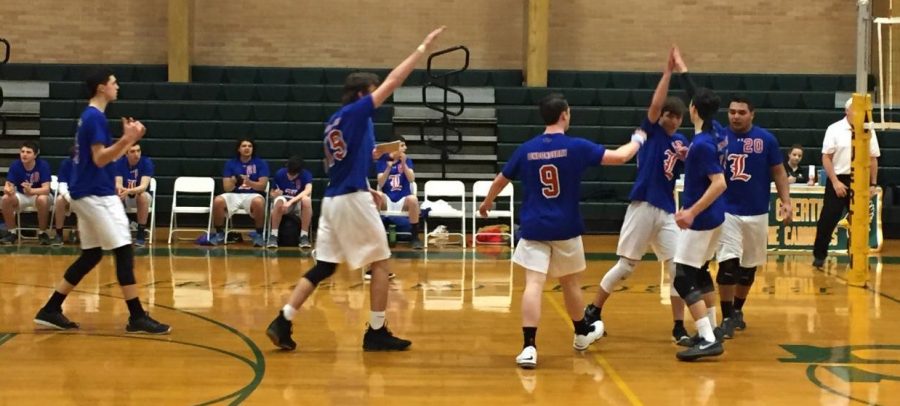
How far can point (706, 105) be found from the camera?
21.4 ft

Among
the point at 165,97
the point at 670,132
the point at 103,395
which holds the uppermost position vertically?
the point at 165,97

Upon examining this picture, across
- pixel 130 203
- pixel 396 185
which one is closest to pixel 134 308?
pixel 396 185

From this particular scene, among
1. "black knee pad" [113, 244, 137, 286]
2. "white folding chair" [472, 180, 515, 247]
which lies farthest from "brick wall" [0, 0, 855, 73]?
"black knee pad" [113, 244, 137, 286]

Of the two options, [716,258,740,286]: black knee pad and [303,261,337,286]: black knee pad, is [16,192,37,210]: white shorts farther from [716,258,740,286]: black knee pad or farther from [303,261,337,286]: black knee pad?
[716,258,740,286]: black knee pad

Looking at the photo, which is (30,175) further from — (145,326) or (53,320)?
(145,326)

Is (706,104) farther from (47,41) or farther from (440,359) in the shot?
(47,41)

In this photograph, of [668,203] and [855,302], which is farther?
[855,302]

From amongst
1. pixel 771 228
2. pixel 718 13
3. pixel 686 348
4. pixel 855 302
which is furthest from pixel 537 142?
pixel 718 13

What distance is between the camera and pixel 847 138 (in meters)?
11.1

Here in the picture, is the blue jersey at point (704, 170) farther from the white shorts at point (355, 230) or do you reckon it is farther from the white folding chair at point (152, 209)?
the white folding chair at point (152, 209)

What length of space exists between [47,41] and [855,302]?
12980mm

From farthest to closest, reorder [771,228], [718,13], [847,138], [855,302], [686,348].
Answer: [718,13], [771,228], [847,138], [855,302], [686,348]

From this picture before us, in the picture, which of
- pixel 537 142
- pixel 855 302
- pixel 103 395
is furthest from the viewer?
pixel 855 302

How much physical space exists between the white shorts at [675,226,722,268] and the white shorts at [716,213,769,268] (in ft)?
2.45
